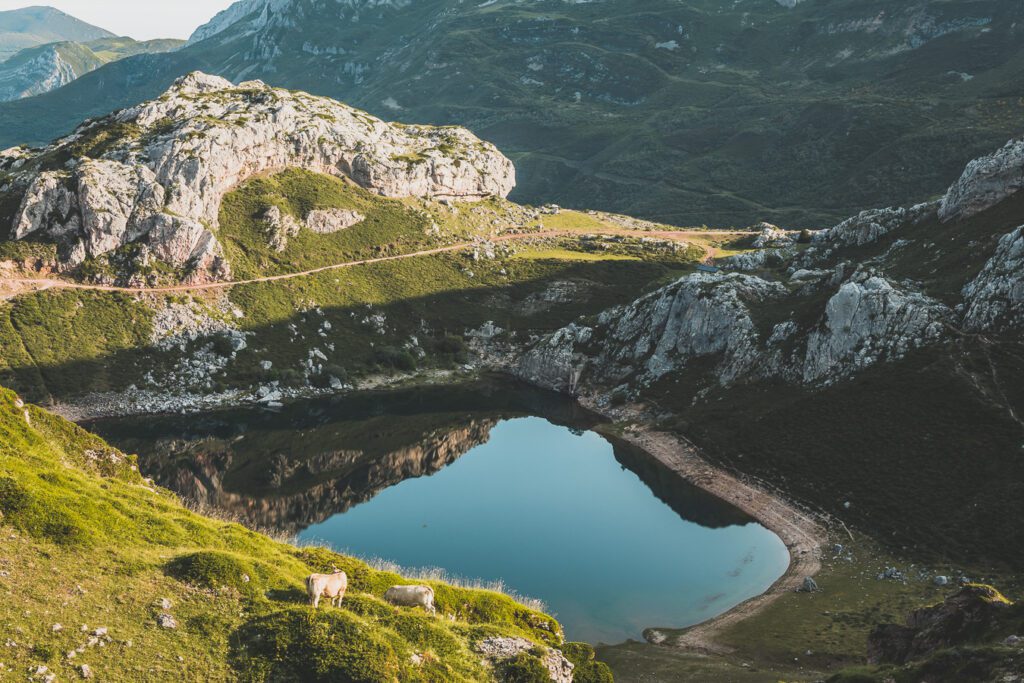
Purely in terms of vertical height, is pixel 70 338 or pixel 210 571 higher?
pixel 210 571

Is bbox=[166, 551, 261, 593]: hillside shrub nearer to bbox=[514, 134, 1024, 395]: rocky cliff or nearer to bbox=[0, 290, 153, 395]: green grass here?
bbox=[514, 134, 1024, 395]: rocky cliff

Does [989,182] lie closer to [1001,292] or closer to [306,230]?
[1001,292]

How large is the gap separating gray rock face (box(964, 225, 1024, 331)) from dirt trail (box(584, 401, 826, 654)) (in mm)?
29932

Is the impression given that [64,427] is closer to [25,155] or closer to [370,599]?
[370,599]

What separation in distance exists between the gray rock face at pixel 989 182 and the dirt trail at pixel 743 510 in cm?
5207

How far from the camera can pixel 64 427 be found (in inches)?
1911

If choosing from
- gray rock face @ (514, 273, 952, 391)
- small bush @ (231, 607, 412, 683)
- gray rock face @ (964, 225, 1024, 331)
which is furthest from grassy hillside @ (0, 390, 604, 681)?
gray rock face @ (964, 225, 1024, 331)

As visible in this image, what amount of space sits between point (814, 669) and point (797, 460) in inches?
1459

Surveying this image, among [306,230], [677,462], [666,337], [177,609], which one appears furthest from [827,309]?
[306,230]

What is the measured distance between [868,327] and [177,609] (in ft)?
274

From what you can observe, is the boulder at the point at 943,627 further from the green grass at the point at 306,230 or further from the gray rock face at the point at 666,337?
the green grass at the point at 306,230

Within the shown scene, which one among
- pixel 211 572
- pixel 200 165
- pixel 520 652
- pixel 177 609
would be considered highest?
pixel 200 165

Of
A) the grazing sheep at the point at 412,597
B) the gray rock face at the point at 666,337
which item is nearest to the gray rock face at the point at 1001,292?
the gray rock face at the point at 666,337

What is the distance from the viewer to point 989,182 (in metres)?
103
